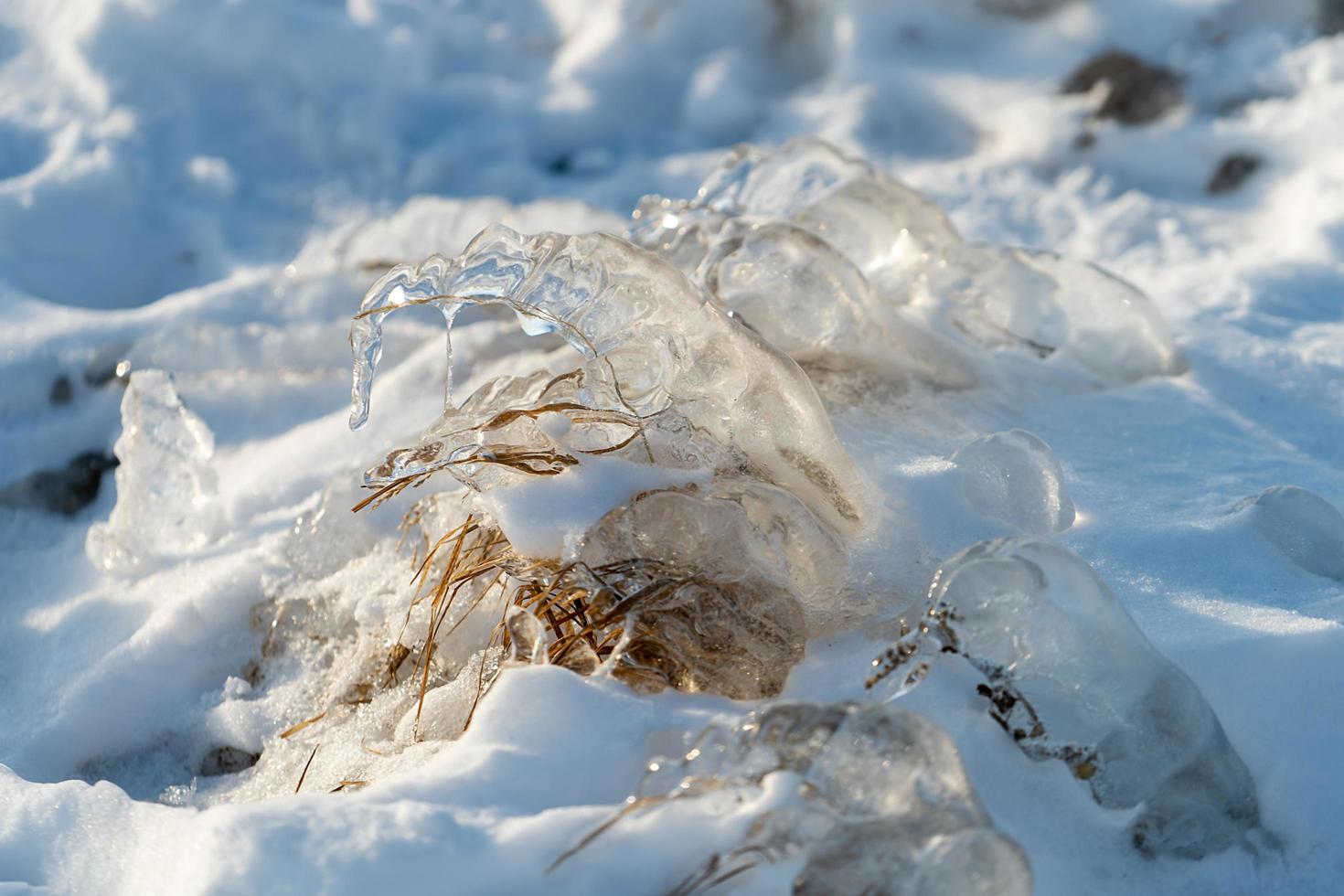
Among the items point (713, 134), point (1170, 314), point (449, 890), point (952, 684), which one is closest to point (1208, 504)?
point (952, 684)

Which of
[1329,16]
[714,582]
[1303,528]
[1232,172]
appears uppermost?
[1329,16]

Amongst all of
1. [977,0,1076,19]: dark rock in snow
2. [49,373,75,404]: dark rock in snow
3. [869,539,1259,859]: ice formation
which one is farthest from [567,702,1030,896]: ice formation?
[977,0,1076,19]: dark rock in snow

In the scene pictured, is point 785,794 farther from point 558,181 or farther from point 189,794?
point 558,181

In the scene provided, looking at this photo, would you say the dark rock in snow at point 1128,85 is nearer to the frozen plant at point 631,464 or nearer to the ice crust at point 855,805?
the frozen plant at point 631,464

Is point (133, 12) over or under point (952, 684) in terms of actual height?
over

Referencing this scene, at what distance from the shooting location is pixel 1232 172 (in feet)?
11.5

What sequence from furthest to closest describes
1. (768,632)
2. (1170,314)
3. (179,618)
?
(1170,314), (179,618), (768,632)

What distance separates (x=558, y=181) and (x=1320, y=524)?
9.17 feet

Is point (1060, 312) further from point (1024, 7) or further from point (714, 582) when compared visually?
point (1024, 7)

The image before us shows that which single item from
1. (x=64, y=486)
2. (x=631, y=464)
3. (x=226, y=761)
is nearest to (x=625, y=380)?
(x=631, y=464)

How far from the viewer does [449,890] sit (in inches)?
44.7

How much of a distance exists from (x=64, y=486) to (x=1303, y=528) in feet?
8.57

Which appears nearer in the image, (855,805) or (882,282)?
(855,805)

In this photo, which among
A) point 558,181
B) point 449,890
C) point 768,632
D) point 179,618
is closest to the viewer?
point 449,890
